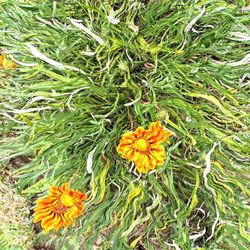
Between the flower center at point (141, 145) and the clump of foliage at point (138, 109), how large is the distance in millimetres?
190

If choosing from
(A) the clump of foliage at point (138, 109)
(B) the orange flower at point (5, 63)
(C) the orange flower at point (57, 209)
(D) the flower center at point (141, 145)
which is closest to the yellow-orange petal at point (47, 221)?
(C) the orange flower at point (57, 209)

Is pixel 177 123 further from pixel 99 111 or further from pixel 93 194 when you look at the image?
pixel 93 194

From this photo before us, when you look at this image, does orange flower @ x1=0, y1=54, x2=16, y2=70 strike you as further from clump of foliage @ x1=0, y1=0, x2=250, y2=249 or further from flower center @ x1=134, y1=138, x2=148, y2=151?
flower center @ x1=134, y1=138, x2=148, y2=151

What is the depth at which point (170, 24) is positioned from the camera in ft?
4.89

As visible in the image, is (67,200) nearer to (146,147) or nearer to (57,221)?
(57,221)

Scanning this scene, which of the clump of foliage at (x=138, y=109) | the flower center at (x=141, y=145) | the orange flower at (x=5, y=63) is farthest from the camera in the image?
the orange flower at (x=5, y=63)

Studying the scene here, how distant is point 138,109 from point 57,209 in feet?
1.39

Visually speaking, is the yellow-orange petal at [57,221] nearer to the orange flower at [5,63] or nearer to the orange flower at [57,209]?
the orange flower at [57,209]

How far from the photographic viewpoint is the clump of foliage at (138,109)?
4.77 ft

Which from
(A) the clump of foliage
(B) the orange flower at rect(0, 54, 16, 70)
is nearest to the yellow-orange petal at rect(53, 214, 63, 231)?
(A) the clump of foliage

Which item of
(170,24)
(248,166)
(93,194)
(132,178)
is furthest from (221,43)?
(93,194)

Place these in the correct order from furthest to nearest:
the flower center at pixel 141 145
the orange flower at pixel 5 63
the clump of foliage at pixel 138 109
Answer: the orange flower at pixel 5 63
the clump of foliage at pixel 138 109
the flower center at pixel 141 145

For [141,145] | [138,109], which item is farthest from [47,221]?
[138,109]

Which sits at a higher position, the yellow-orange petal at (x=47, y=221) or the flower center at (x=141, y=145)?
the flower center at (x=141, y=145)
